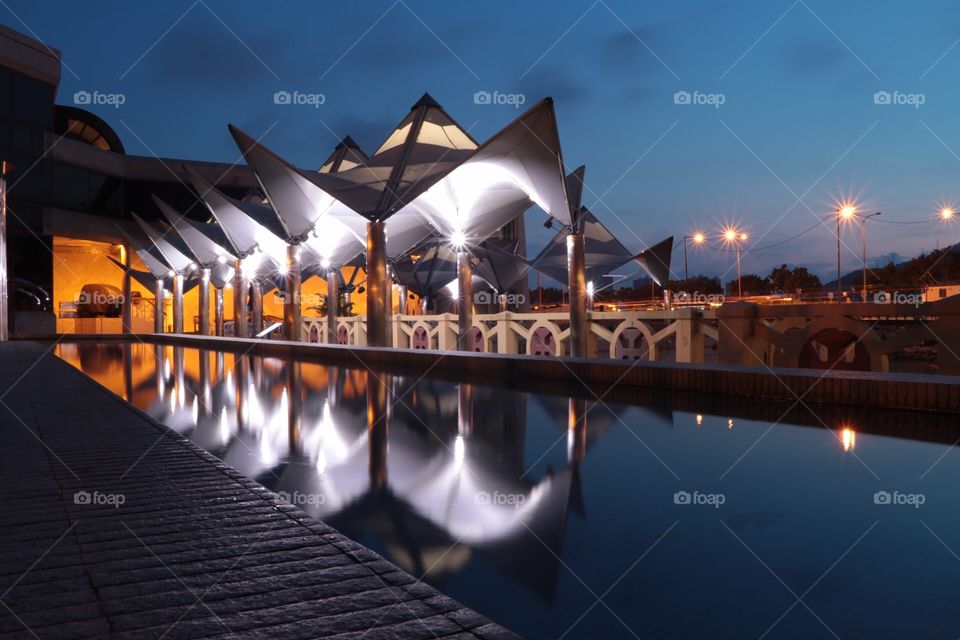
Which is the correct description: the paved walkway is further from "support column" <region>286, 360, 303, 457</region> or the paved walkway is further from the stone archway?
Answer: the stone archway

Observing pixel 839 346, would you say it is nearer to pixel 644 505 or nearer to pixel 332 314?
pixel 644 505

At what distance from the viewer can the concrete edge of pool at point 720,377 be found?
6.68 m

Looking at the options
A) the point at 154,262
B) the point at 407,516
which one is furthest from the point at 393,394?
the point at 154,262

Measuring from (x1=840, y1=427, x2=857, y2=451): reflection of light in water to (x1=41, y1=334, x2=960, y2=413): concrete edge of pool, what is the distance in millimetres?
1112

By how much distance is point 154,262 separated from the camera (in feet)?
141

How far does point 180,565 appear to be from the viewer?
247cm

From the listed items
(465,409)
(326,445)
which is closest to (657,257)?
(465,409)

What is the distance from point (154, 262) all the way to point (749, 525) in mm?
45059

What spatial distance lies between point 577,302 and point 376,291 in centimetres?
593

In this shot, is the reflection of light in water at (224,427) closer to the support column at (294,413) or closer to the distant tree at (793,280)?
the support column at (294,413)

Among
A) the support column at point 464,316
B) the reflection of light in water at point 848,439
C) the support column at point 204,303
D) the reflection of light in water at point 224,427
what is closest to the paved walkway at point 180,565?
the reflection of light in water at point 224,427

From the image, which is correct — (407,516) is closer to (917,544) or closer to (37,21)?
(917,544)

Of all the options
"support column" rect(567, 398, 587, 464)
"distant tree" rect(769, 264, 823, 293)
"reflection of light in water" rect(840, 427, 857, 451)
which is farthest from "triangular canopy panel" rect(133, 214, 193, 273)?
"distant tree" rect(769, 264, 823, 293)

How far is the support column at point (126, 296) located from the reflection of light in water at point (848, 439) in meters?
43.0
